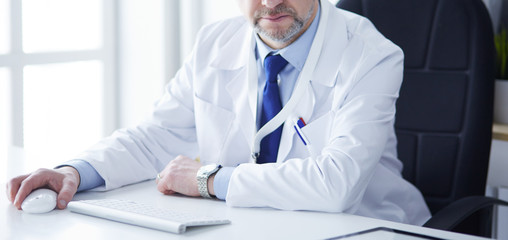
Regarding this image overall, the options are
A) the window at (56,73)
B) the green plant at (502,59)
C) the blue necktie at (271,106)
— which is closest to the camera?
the blue necktie at (271,106)

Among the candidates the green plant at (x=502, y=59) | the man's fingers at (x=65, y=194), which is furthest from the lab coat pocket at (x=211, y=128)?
the green plant at (x=502, y=59)

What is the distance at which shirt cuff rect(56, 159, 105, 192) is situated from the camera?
1578 mm

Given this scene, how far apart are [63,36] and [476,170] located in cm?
203

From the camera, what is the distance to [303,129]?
5.55 feet

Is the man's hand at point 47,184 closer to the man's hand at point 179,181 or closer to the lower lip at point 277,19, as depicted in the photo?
the man's hand at point 179,181

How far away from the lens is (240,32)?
6.50 ft

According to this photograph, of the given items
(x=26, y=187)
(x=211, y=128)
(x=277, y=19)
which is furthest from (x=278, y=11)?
(x=26, y=187)

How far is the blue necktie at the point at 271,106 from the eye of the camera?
1736 mm

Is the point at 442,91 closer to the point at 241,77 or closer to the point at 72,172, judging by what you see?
the point at 241,77

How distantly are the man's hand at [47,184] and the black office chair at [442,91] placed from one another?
947mm

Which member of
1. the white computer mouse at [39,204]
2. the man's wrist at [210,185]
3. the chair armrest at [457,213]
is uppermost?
the man's wrist at [210,185]

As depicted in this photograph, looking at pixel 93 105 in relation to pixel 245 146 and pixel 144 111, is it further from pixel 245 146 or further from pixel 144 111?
pixel 245 146

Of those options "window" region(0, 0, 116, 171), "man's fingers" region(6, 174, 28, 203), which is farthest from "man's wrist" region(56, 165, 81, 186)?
"window" region(0, 0, 116, 171)

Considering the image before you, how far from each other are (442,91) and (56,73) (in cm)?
191
